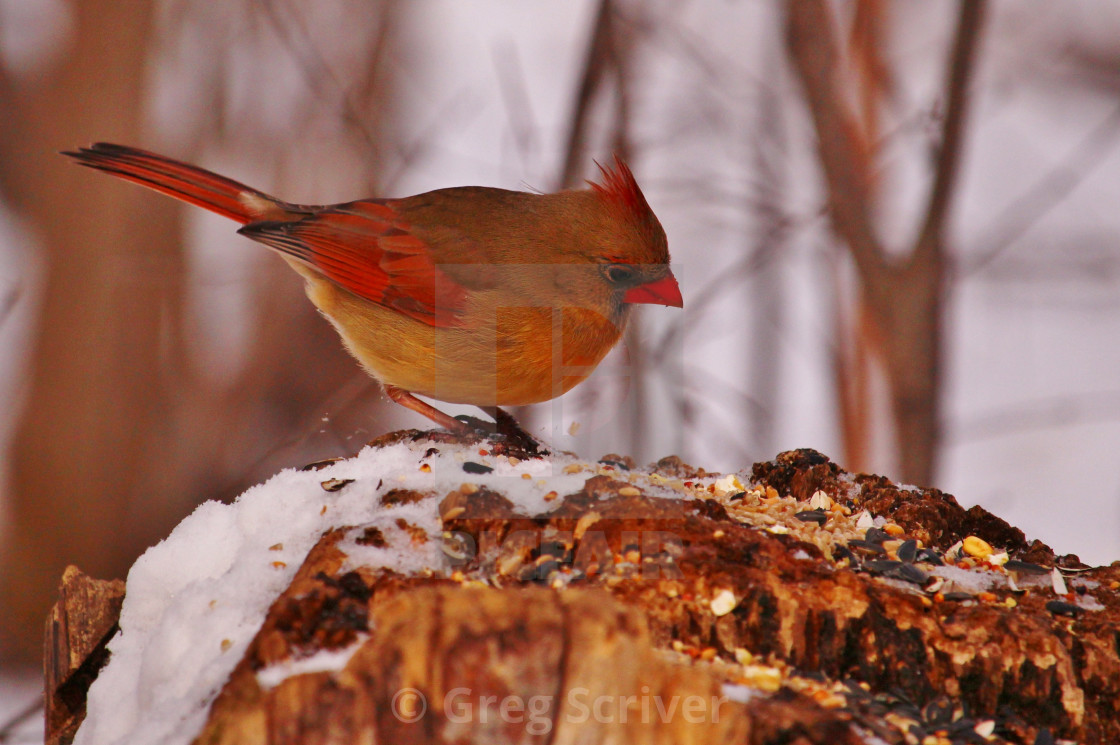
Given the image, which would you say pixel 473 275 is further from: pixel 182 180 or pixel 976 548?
pixel 976 548

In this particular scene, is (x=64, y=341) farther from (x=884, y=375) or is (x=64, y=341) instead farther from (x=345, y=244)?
(x=884, y=375)

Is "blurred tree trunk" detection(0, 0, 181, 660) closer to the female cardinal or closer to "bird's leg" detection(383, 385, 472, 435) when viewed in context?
the female cardinal

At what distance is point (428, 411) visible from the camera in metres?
3.01

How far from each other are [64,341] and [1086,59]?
5337 millimetres

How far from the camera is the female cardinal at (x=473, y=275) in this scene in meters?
2.86

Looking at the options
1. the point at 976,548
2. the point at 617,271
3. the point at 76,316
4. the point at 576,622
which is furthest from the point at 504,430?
the point at 76,316

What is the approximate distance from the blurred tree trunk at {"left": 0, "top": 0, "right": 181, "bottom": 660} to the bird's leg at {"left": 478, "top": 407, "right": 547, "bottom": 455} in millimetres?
2549

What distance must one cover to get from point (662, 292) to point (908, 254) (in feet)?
5.62

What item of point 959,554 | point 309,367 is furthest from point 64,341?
point 959,554

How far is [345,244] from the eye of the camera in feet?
10.1

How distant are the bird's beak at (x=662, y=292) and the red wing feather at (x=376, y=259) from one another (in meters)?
0.54

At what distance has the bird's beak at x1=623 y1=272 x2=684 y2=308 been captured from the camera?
2.95 m

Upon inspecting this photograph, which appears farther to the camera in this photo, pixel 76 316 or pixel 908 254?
pixel 76 316

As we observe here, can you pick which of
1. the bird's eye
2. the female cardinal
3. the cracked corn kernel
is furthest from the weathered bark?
the cracked corn kernel
